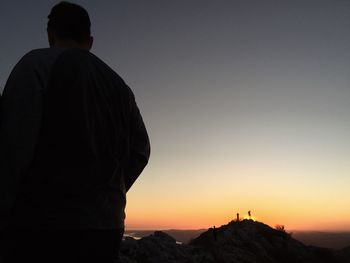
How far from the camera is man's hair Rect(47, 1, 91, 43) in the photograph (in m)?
2.72

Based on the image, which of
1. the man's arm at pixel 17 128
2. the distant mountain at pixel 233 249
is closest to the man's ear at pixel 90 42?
the man's arm at pixel 17 128

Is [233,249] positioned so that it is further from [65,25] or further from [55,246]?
[55,246]

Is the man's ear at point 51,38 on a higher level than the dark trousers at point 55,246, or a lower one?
higher

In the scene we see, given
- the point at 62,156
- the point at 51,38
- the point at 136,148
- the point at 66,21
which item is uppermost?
the point at 66,21

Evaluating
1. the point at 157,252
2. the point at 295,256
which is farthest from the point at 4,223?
the point at 295,256

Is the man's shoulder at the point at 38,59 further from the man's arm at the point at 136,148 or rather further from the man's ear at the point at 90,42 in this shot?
the man's arm at the point at 136,148

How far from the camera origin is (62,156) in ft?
7.05

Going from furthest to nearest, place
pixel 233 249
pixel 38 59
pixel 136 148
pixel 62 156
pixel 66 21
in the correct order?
pixel 233 249 → pixel 136 148 → pixel 66 21 → pixel 38 59 → pixel 62 156

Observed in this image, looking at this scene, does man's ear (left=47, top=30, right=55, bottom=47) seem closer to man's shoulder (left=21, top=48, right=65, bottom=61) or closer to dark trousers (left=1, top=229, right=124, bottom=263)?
man's shoulder (left=21, top=48, right=65, bottom=61)

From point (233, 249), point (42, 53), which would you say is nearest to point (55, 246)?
point (42, 53)

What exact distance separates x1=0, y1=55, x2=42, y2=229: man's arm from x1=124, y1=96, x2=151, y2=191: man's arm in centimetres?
84

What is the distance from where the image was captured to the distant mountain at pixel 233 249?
513 inches

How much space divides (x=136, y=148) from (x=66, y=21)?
105 centimetres

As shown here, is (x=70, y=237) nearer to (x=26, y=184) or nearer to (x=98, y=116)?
(x=26, y=184)
